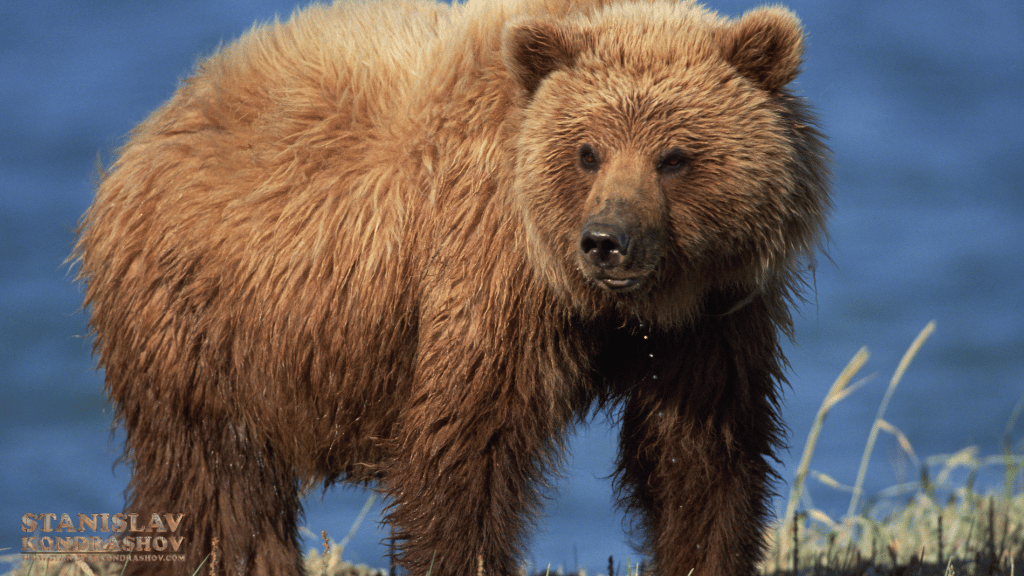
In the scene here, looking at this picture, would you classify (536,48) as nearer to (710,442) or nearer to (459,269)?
(459,269)

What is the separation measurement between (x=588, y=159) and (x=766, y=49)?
783 millimetres

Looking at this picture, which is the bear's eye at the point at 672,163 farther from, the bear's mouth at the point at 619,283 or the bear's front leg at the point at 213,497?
the bear's front leg at the point at 213,497

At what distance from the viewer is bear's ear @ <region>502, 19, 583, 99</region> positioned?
11.8 ft

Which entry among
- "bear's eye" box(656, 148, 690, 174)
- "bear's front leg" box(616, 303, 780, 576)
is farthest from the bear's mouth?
"bear's front leg" box(616, 303, 780, 576)

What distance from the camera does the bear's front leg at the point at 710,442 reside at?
4.00m

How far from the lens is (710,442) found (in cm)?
405

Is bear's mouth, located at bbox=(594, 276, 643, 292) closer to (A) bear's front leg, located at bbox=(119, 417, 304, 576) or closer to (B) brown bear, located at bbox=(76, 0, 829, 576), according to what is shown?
(B) brown bear, located at bbox=(76, 0, 829, 576)

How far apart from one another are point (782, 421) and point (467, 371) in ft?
4.74

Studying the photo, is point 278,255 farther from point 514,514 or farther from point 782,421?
point 782,421

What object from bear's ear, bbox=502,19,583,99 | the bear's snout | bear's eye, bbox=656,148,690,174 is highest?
bear's ear, bbox=502,19,583,99

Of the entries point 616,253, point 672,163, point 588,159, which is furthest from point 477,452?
point 672,163

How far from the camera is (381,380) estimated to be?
13.6 feet

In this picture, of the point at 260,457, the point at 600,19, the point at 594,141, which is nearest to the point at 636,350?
the point at 594,141

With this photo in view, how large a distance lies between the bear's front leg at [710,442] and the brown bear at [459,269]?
1 centimetres
